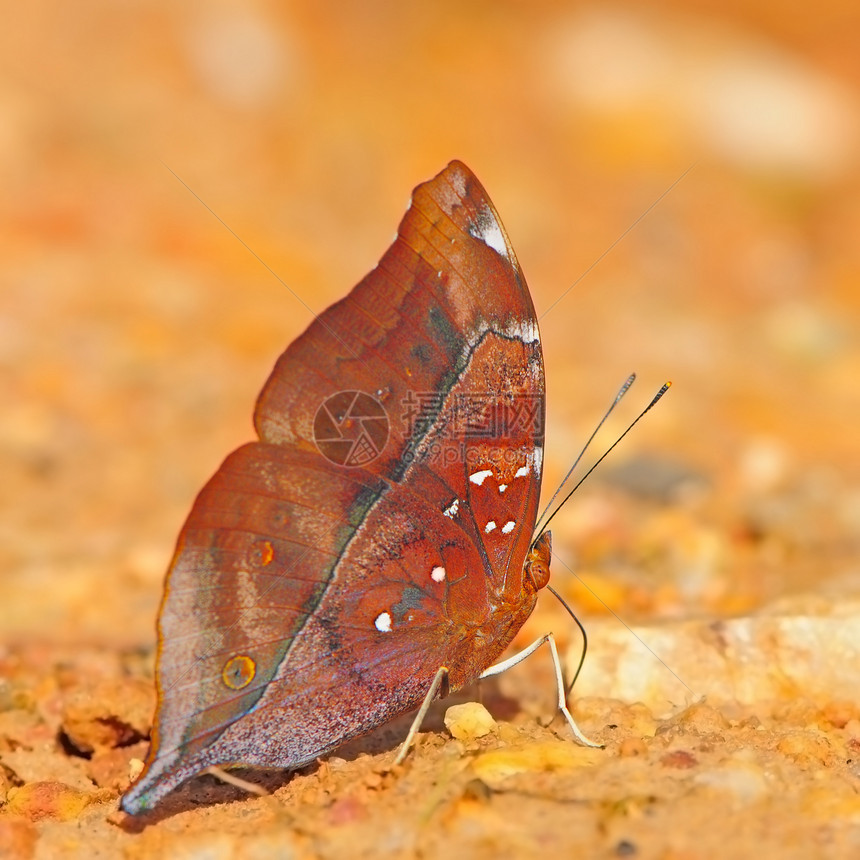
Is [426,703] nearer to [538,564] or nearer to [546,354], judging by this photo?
[538,564]

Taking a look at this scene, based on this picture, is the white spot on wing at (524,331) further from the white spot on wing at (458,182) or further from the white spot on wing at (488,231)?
the white spot on wing at (458,182)

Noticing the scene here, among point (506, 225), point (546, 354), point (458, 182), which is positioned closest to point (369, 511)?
point (458, 182)

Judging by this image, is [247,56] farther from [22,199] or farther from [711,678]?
[711,678]

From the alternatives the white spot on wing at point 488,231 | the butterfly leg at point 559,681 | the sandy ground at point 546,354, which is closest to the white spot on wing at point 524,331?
A: the white spot on wing at point 488,231

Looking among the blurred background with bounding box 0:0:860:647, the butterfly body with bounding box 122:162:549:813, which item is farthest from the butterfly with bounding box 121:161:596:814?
the blurred background with bounding box 0:0:860:647

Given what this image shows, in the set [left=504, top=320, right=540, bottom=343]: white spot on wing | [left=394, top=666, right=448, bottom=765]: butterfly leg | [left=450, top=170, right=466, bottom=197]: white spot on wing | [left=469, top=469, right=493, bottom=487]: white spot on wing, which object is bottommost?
[left=394, top=666, right=448, bottom=765]: butterfly leg

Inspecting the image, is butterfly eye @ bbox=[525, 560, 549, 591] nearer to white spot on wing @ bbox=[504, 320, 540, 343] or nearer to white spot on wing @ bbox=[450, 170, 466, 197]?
white spot on wing @ bbox=[504, 320, 540, 343]

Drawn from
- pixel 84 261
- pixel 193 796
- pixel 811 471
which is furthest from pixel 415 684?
pixel 84 261
